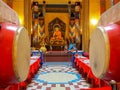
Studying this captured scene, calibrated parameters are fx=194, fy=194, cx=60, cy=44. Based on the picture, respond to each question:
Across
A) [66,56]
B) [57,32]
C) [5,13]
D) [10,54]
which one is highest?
[57,32]

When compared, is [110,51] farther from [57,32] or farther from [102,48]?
[57,32]

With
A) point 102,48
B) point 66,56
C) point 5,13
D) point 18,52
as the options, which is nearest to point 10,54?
point 18,52

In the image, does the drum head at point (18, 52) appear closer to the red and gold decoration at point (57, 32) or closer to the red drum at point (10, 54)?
the red drum at point (10, 54)

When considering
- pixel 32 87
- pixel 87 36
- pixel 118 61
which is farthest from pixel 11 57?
pixel 87 36

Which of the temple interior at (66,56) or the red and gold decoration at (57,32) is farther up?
the red and gold decoration at (57,32)

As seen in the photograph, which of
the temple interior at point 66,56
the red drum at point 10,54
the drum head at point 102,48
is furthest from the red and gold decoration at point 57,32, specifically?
the red drum at point 10,54

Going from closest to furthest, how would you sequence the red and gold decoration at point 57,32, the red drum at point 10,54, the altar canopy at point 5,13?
the red drum at point 10,54, the altar canopy at point 5,13, the red and gold decoration at point 57,32

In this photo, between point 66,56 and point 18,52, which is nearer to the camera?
point 18,52

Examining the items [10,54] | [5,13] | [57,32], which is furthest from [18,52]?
[57,32]

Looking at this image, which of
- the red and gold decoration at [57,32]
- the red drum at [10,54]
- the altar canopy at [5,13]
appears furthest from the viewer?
the red and gold decoration at [57,32]

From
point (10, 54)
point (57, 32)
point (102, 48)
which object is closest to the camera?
point (10, 54)

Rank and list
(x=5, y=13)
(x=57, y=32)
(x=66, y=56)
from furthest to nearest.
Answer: (x=57, y=32)
(x=66, y=56)
(x=5, y=13)

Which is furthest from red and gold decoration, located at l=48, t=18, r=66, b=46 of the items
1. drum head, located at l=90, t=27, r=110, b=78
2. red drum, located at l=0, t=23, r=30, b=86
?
red drum, located at l=0, t=23, r=30, b=86

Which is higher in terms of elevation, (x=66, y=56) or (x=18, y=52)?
(x=18, y=52)
